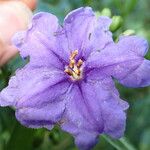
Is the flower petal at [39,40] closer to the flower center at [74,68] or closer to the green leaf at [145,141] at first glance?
the flower center at [74,68]

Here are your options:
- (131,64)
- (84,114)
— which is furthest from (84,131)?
(131,64)

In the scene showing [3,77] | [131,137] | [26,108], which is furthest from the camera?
[131,137]

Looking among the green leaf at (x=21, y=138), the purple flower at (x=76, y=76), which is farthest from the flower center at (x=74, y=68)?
the green leaf at (x=21, y=138)

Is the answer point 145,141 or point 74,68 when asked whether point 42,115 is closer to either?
point 74,68

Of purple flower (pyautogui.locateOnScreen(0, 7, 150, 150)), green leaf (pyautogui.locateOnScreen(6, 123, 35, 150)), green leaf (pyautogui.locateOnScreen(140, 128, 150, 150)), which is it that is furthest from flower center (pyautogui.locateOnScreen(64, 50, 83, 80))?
green leaf (pyautogui.locateOnScreen(140, 128, 150, 150))

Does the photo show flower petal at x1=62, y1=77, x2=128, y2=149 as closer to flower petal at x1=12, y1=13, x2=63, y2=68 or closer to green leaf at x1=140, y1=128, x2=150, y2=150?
flower petal at x1=12, y1=13, x2=63, y2=68

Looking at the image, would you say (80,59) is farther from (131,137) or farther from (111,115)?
(131,137)
